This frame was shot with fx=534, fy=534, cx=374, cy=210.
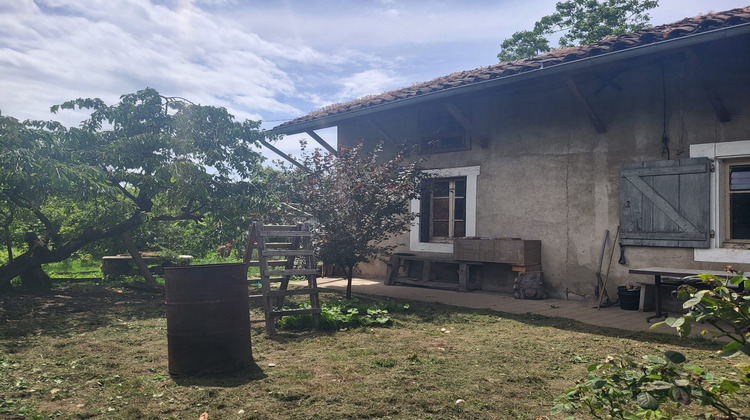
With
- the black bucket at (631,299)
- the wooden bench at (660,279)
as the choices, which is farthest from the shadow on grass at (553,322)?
the black bucket at (631,299)

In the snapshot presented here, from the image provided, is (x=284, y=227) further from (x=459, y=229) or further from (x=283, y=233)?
(x=459, y=229)

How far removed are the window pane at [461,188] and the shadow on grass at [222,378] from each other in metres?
6.85

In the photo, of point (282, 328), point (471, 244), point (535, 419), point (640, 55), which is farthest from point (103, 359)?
point (640, 55)

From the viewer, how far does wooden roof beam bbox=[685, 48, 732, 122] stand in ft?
22.1

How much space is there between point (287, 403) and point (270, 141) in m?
8.03

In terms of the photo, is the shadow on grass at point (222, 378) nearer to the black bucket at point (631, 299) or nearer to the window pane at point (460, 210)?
the black bucket at point (631, 299)

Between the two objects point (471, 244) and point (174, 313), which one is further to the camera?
point (471, 244)

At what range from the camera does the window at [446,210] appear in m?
10.4

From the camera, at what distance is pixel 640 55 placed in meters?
6.75

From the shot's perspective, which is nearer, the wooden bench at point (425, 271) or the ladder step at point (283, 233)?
the ladder step at point (283, 233)

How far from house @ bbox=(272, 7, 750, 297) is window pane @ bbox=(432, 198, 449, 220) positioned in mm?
24

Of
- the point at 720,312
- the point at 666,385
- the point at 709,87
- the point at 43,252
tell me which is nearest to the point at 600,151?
the point at 709,87

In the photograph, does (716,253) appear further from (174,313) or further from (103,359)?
(103,359)

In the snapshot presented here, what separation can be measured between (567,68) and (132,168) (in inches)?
278
